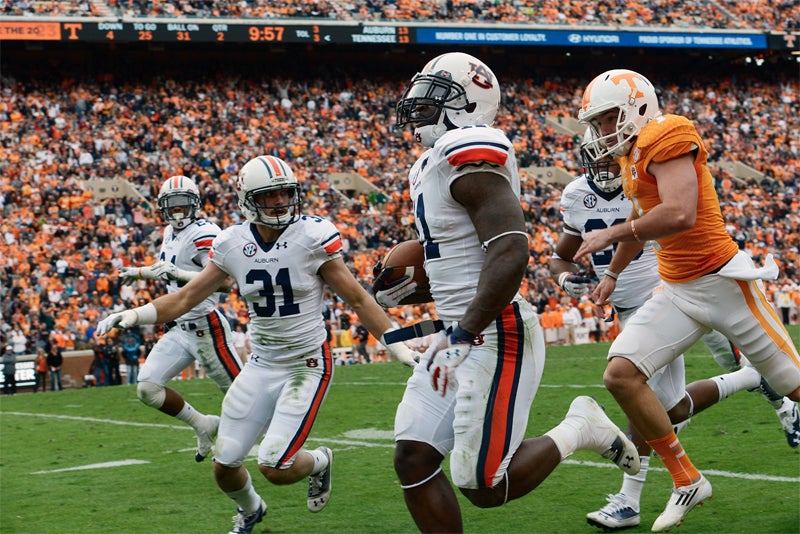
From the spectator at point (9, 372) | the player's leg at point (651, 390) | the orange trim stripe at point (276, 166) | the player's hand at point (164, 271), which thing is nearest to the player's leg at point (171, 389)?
the player's hand at point (164, 271)

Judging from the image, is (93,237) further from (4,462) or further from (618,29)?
(618,29)

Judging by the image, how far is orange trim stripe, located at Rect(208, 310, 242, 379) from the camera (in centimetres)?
797

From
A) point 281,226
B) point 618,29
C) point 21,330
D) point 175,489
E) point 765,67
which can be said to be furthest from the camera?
point 765,67

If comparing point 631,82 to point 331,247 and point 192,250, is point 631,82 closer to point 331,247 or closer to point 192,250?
point 331,247

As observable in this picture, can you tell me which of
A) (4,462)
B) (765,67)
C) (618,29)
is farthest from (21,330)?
(765,67)

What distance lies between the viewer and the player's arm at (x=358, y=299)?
17.1 ft

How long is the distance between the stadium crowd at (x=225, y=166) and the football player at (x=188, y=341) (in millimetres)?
11028

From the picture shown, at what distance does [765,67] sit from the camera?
36938mm

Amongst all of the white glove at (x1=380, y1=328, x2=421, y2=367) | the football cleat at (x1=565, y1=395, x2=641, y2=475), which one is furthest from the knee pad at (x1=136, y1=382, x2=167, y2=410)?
the football cleat at (x1=565, y1=395, x2=641, y2=475)

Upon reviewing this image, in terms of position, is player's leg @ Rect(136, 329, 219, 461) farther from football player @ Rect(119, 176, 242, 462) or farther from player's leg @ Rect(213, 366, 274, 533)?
player's leg @ Rect(213, 366, 274, 533)

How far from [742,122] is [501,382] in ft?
107

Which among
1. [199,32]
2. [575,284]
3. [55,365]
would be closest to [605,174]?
[575,284]

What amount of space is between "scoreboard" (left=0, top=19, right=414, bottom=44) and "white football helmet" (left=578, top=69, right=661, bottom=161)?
24.1 m

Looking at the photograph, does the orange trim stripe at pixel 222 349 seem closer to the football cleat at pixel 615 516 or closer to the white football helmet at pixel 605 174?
the white football helmet at pixel 605 174
